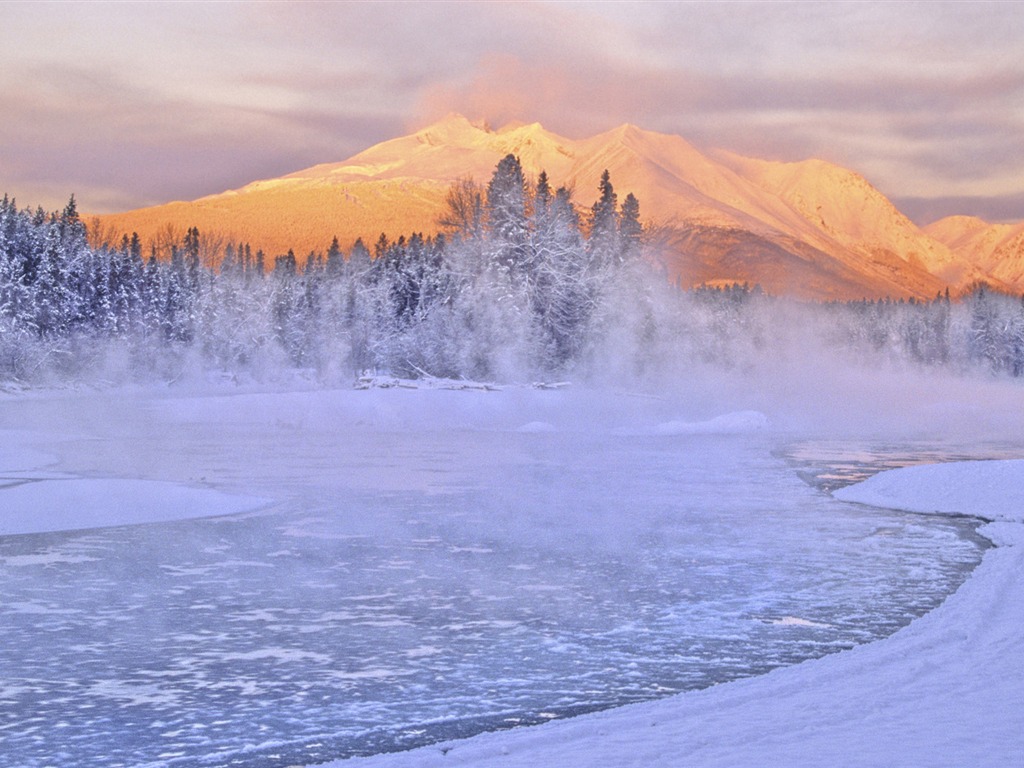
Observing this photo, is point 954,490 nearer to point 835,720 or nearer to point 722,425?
point 835,720

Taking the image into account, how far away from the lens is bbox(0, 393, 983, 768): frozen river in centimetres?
932

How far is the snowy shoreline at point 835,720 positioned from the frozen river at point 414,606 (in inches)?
20.5

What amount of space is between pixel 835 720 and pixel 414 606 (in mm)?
6434

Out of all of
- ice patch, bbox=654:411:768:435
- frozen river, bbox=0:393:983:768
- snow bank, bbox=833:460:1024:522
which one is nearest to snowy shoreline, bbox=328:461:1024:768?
frozen river, bbox=0:393:983:768

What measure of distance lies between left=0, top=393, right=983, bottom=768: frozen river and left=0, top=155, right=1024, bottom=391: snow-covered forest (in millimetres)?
49391

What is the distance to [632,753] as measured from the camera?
811 cm

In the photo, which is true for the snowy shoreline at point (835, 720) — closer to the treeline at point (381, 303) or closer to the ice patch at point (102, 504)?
the ice patch at point (102, 504)

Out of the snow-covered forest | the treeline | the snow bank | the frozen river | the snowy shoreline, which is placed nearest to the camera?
the snowy shoreline

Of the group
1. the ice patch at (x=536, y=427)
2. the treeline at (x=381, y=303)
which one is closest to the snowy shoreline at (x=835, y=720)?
the ice patch at (x=536, y=427)

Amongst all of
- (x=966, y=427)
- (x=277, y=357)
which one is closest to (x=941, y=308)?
(x=277, y=357)

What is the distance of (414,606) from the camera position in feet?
45.7

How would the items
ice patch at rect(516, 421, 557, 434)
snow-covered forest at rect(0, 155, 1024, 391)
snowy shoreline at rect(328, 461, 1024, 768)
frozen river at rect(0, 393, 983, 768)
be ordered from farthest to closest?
snow-covered forest at rect(0, 155, 1024, 391) < ice patch at rect(516, 421, 557, 434) < frozen river at rect(0, 393, 983, 768) < snowy shoreline at rect(328, 461, 1024, 768)

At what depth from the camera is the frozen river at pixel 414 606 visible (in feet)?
30.6

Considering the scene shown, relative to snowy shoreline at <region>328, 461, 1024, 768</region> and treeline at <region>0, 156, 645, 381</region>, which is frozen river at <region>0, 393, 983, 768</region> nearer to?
snowy shoreline at <region>328, 461, 1024, 768</region>
